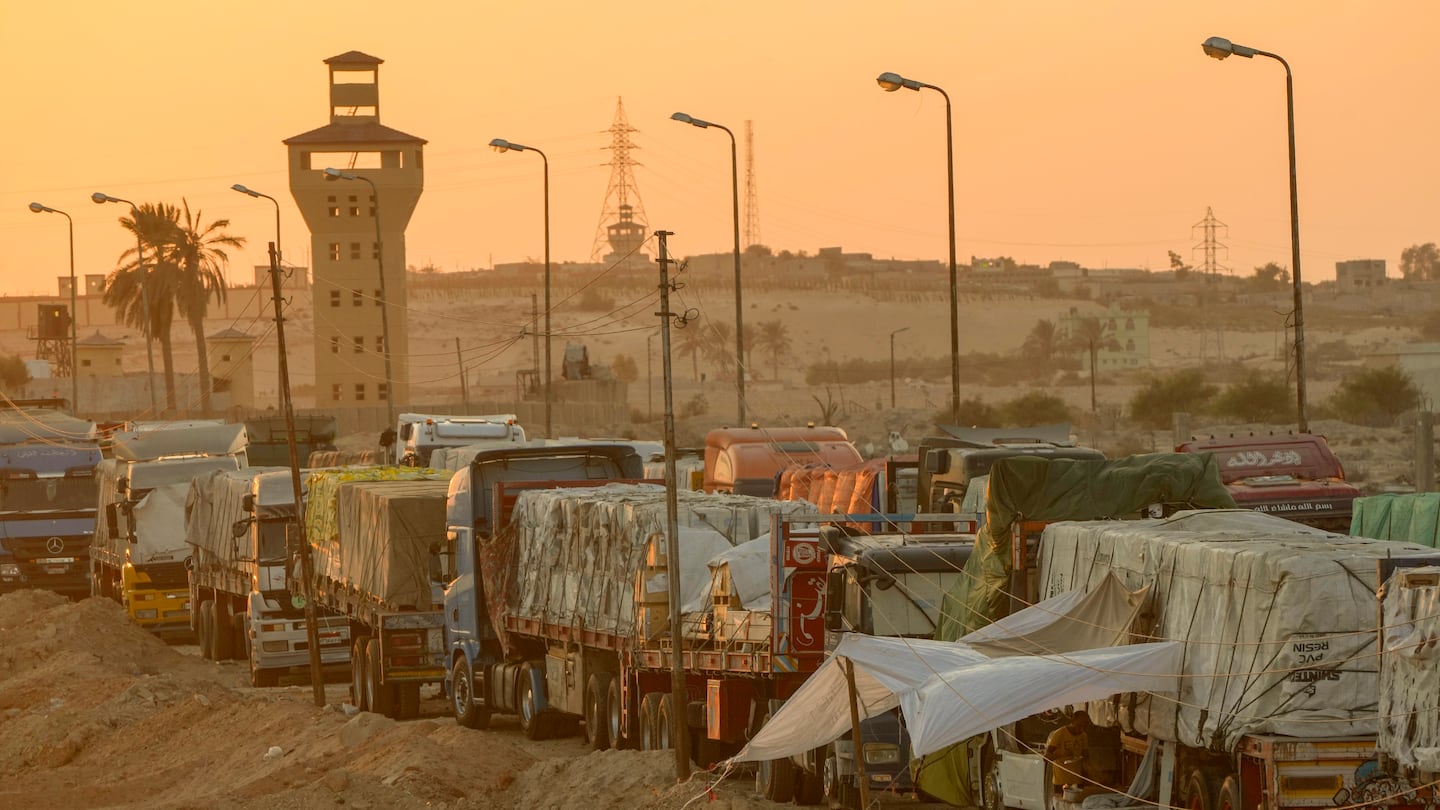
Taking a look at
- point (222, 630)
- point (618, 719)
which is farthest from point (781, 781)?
point (222, 630)

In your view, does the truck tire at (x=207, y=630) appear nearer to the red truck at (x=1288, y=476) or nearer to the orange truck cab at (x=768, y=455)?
the orange truck cab at (x=768, y=455)

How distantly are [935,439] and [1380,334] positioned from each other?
156783 millimetres

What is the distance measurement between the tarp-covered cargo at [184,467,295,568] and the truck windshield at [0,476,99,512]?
7671mm

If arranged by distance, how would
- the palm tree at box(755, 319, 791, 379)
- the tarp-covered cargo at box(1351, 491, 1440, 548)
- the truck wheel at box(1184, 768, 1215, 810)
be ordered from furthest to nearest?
the palm tree at box(755, 319, 791, 379), the tarp-covered cargo at box(1351, 491, 1440, 548), the truck wheel at box(1184, 768, 1215, 810)

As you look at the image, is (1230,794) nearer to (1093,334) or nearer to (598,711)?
(598,711)

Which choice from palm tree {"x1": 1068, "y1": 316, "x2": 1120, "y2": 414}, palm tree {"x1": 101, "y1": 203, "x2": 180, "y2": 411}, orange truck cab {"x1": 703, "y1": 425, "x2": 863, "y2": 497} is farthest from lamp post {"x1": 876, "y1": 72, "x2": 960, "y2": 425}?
palm tree {"x1": 1068, "y1": 316, "x2": 1120, "y2": 414}

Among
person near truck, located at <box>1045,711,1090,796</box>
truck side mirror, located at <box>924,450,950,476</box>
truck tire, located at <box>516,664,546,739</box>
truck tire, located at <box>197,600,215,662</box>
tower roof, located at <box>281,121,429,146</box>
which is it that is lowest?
truck tire, located at <box>197,600,215,662</box>

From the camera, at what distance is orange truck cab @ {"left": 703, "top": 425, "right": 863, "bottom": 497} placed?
123 feet

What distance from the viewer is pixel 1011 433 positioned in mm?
35656

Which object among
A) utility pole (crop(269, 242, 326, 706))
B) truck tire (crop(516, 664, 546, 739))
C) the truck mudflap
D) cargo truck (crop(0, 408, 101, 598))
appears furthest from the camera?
cargo truck (crop(0, 408, 101, 598))

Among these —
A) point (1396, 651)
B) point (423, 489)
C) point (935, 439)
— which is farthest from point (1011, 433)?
point (1396, 651)

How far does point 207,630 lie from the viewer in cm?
4084

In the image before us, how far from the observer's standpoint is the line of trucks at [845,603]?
14117 mm

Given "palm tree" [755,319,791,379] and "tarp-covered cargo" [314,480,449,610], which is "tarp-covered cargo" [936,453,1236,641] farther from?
→ "palm tree" [755,319,791,379]
